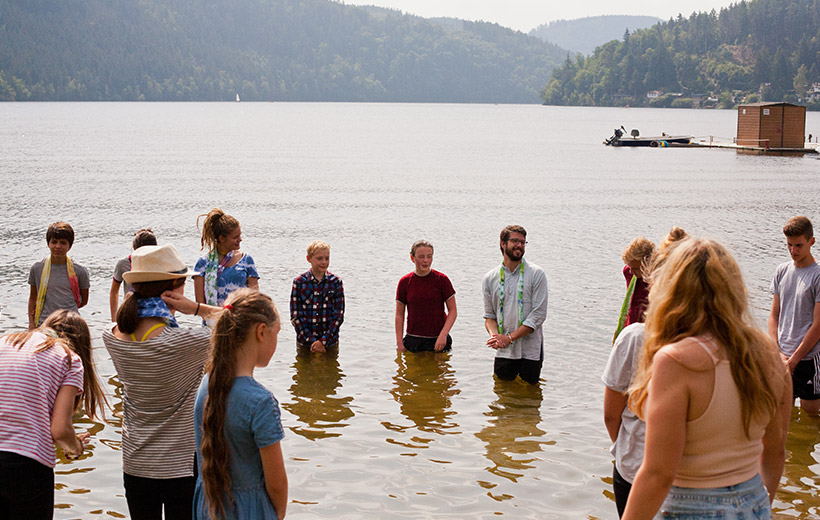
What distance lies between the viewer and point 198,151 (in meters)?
75.4

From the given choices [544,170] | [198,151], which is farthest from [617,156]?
[198,151]

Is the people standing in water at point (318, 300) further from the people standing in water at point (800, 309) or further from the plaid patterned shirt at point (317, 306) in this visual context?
the people standing in water at point (800, 309)

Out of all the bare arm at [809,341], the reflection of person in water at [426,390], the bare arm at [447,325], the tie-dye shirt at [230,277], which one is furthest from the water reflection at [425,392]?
the bare arm at [809,341]

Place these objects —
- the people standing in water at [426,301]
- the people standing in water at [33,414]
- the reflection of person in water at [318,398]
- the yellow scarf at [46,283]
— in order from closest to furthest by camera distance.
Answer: the people standing in water at [33,414] < the yellow scarf at [46,283] < the reflection of person in water at [318,398] < the people standing in water at [426,301]

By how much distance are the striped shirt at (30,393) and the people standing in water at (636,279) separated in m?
4.09

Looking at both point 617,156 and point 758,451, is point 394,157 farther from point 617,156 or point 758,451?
point 758,451

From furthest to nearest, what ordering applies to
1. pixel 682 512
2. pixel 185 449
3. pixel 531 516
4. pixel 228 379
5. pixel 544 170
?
pixel 544 170 → pixel 531 516 → pixel 185 449 → pixel 228 379 → pixel 682 512

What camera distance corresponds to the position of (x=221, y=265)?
8688mm

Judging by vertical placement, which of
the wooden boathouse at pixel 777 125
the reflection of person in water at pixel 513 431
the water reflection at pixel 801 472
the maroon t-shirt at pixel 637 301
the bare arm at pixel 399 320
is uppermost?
the wooden boathouse at pixel 777 125

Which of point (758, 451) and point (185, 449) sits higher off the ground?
point (758, 451)

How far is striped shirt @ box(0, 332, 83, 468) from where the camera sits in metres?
4.44

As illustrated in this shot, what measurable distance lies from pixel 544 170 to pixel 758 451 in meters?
56.8

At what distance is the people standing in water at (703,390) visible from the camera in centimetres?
324

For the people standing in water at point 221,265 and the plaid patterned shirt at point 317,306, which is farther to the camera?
the plaid patterned shirt at point 317,306
